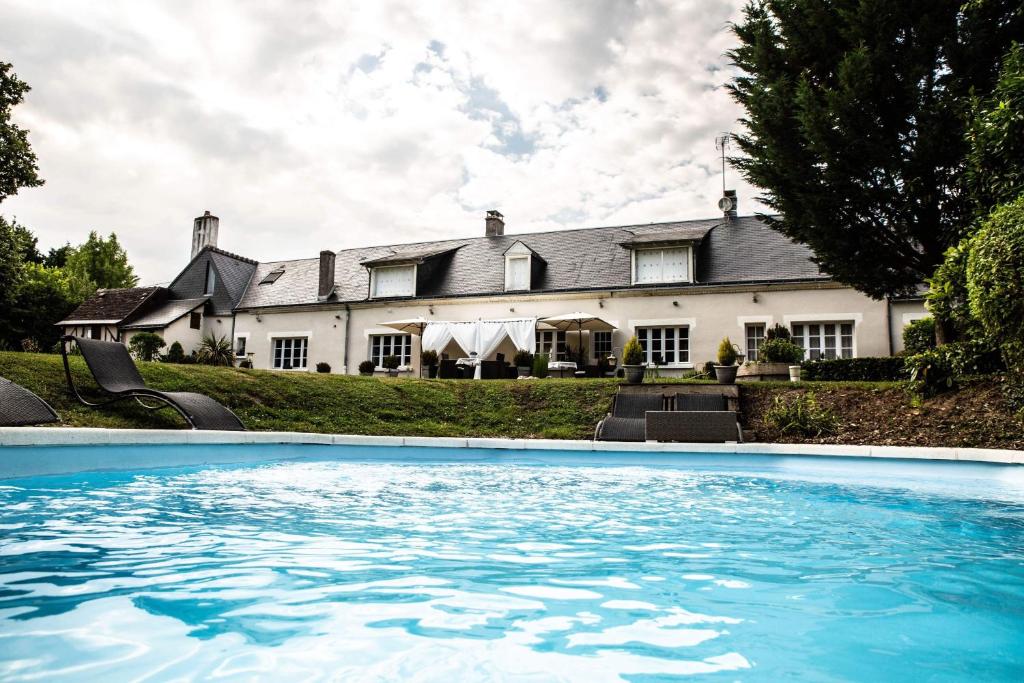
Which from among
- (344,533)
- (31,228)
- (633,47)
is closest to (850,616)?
(344,533)

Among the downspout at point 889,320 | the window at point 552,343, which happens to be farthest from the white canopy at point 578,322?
the downspout at point 889,320

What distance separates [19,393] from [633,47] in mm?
11375

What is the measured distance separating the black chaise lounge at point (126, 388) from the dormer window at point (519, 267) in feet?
51.6

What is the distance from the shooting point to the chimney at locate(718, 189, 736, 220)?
24.1 meters

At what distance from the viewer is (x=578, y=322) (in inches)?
853

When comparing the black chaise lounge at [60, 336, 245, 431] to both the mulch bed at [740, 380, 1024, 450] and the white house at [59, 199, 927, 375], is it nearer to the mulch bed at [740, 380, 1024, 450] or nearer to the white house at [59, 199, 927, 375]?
the mulch bed at [740, 380, 1024, 450]

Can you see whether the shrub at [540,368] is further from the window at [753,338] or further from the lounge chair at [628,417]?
the window at [753,338]

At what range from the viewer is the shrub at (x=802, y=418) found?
10656mm

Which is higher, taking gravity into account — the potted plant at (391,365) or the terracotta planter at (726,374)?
the potted plant at (391,365)

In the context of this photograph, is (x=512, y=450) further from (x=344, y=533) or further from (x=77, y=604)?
(x=77, y=604)

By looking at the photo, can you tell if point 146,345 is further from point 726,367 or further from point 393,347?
point 726,367

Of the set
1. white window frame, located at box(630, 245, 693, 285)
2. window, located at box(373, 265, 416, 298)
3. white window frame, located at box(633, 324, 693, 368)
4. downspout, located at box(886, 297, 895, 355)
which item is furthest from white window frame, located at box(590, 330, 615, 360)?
downspout, located at box(886, 297, 895, 355)

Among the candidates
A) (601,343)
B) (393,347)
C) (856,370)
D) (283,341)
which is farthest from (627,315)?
(283,341)

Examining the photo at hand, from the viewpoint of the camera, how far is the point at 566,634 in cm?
216
